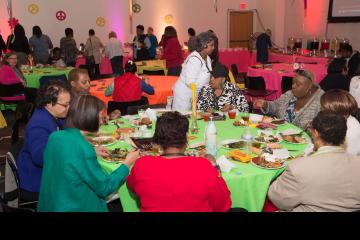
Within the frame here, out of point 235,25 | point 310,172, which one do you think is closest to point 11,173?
point 310,172

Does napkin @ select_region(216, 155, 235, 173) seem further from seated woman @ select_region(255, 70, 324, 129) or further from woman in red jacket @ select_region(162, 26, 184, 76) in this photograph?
woman in red jacket @ select_region(162, 26, 184, 76)

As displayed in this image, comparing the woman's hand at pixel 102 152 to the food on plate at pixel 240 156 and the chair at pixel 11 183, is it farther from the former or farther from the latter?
the food on plate at pixel 240 156

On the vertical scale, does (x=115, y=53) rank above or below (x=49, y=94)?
below

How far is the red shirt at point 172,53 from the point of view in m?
9.66

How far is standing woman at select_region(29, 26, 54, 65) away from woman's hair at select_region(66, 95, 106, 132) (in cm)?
926

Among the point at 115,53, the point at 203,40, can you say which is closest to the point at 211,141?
the point at 203,40

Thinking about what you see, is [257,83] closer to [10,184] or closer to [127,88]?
[127,88]

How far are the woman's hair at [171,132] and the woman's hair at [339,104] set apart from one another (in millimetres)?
1349

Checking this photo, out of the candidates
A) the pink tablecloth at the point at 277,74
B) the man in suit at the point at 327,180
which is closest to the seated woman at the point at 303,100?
the man in suit at the point at 327,180

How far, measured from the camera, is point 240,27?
48.9ft

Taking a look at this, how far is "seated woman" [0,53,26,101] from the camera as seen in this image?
272 inches

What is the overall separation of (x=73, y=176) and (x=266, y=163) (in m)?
1.27

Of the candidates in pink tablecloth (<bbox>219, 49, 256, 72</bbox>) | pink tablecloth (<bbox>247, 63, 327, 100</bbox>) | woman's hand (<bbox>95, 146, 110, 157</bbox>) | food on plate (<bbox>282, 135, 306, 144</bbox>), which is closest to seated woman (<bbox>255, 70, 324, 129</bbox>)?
food on plate (<bbox>282, 135, 306, 144</bbox>)

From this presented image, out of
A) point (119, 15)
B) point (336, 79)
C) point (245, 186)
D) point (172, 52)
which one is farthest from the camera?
point (119, 15)
